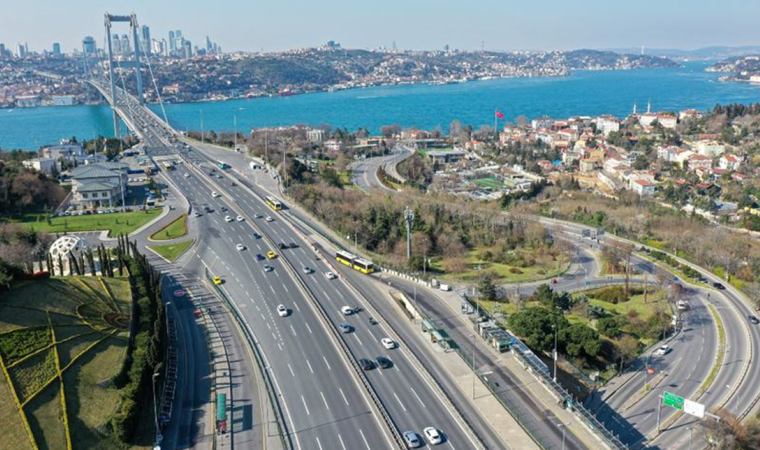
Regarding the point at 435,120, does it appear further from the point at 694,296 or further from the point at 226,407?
the point at 226,407

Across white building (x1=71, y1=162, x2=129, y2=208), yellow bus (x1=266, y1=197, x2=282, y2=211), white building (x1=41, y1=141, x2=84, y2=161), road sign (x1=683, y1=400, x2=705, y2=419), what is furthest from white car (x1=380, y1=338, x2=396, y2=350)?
white building (x1=41, y1=141, x2=84, y2=161)

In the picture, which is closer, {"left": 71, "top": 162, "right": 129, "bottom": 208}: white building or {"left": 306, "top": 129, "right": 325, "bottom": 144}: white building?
{"left": 71, "top": 162, "right": 129, "bottom": 208}: white building

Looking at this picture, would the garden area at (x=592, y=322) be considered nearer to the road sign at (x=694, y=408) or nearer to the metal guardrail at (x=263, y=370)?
the road sign at (x=694, y=408)

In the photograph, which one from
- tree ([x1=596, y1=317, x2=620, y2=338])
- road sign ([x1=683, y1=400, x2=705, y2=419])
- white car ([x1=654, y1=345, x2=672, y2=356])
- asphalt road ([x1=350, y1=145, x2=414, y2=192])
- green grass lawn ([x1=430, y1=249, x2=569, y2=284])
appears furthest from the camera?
asphalt road ([x1=350, y1=145, x2=414, y2=192])

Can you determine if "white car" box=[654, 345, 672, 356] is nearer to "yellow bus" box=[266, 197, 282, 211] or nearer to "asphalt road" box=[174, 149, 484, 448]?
"asphalt road" box=[174, 149, 484, 448]

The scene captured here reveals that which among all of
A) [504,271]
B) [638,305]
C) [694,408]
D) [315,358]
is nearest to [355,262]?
[504,271]

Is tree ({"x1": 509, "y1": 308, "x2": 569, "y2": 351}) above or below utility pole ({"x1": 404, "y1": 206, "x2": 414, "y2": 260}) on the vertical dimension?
below
